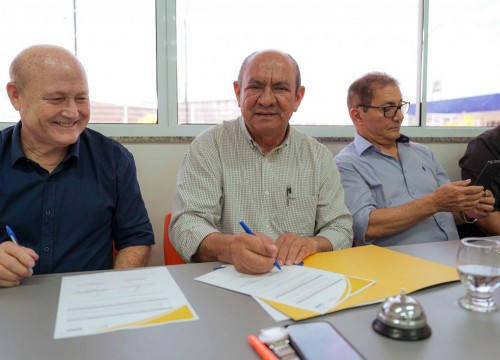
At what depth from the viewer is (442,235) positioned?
1980mm

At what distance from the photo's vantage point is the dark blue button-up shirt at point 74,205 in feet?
4.77

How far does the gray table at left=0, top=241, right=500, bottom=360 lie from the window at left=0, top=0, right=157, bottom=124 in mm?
1510

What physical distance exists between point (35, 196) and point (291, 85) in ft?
3.46

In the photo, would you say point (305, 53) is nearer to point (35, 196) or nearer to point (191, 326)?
point (35, 196)

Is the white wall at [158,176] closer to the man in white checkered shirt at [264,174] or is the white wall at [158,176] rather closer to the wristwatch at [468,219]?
the man in white checkered shirt at [264,174]

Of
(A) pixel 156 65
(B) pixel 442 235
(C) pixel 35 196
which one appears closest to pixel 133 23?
(A) pixel 156 65

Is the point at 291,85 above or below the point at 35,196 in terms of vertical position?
above

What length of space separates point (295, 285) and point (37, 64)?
1.14 m

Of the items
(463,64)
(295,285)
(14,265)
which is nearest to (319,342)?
(295,285)

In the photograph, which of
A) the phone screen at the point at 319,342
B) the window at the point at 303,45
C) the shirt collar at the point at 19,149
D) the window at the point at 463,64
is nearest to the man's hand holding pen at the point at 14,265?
the shirt collar at the point at 19,149

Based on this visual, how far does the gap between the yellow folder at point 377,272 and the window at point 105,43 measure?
4.90 ft

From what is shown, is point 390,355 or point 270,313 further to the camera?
point 270,313

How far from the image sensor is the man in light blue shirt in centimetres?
184

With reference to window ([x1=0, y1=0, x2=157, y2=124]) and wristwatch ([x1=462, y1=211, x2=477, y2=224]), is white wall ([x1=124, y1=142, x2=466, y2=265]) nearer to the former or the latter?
window ([x1=0, y1=0, x2=157, y2=124])
